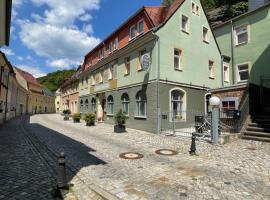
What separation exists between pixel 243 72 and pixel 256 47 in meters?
2.70

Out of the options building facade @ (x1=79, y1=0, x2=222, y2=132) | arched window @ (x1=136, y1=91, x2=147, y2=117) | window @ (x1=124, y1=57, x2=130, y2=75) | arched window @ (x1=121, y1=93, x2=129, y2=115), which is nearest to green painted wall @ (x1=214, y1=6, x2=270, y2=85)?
building facade @ (x1=79, y1=0, x2=222, y2=132)

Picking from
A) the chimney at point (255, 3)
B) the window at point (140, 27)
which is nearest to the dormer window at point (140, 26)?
the window at point (140, 27)

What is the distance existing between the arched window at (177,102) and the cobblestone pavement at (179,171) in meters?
6.45

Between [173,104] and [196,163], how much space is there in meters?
9.35

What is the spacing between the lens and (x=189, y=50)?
18344 mm

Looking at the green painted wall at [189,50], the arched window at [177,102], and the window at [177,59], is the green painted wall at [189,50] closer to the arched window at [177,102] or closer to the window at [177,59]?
the window at [177,59]

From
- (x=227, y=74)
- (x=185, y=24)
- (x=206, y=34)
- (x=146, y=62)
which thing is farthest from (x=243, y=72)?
(x=146, y=62)

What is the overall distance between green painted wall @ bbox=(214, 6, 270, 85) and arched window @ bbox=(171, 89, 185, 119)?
748 cm

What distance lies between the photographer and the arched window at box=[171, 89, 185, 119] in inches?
664

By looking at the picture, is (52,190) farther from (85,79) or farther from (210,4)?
(210,4)

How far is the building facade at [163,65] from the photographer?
1611 cm

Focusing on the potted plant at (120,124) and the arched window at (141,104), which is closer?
the potted plant at (120,124)

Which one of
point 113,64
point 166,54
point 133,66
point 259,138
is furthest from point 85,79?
point 259,138

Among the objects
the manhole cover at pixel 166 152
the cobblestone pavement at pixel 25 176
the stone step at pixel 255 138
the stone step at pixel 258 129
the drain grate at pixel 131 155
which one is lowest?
the cobblestone pavement at pixel 25 176
